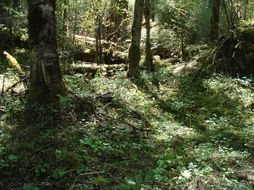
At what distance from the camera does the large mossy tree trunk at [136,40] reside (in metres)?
11.6

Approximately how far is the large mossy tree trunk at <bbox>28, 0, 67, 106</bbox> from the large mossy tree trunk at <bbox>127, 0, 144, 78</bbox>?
4.61 m

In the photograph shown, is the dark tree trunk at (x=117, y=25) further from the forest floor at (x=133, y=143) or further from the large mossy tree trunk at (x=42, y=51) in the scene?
the large mossy tree trunk at (x=42, y=51)

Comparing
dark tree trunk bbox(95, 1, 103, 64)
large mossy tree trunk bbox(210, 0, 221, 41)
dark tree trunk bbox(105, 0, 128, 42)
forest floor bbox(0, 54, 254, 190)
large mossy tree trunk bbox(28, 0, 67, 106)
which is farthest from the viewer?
dark tree trunk bbox(105, 0, 128, 42)

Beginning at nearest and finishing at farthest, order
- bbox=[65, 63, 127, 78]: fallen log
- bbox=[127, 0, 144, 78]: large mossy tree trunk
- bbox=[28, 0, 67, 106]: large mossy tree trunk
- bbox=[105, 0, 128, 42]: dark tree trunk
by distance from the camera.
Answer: bbox=[28, 0, 67, 106]: large mossy tree trunk, bbox=[127, 0, 144, 78]: large mossy tree trunk, bbox=[65, 63, 127, 78]: fallen log, bbox=[105, 0, 128, 42]: dark tree trunk

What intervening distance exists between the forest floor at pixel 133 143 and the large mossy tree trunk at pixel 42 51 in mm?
399

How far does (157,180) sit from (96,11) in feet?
37.3

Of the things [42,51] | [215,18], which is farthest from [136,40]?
[42,51]

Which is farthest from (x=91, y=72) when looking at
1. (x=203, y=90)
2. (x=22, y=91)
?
(x=22, y=91)

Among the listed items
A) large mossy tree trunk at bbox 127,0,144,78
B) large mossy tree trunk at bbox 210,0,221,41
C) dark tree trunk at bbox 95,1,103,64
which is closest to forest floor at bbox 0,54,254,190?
large mossy tree trunk at bbox 127,0,144,78

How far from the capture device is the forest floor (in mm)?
5301

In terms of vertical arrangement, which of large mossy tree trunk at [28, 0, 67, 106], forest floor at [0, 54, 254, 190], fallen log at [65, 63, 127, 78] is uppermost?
large mossy tree trunk at [28, 0, 67, 106]

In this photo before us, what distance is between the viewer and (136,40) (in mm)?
11766

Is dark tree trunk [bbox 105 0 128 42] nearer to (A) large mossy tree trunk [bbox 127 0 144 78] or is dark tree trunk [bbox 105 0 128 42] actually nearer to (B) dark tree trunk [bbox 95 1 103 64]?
(B) dark tree trunk [bbox 95 1 103 64]

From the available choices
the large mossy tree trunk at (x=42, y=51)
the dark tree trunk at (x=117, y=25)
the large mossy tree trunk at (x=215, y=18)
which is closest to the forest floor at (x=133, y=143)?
the large mossy tree trunk at (x=42, y=51)
